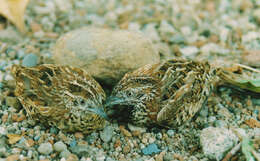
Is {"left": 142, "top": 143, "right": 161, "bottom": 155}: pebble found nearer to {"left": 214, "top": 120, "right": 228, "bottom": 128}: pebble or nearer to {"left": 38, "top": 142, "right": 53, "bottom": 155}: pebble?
{"left": 214, "top": 120, "right": 228, "bottom": 128}: pebble

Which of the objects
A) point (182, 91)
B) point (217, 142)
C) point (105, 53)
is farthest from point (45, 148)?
point (217, 142)

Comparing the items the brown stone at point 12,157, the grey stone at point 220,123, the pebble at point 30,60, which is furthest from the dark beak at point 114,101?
the pebble at point 30,60

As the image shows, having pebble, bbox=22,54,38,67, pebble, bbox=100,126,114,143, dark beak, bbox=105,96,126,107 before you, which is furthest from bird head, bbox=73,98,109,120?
pebble, bbox=22,54,38,67

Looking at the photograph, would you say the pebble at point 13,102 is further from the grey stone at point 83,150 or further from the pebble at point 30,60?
the grey stone at point 83,150

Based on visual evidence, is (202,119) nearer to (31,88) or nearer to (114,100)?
(114,100)

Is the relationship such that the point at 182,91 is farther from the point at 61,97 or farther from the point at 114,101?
the point at 61,97
